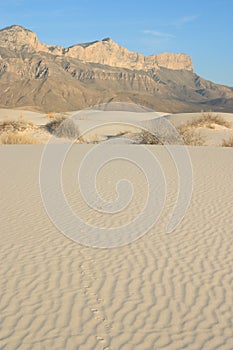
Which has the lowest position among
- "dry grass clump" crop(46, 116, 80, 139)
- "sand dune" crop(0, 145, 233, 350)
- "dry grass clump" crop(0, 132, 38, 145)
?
"sand dune" crop(0, 145, 233, 350)

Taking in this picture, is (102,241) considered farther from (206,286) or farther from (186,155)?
(186,155)

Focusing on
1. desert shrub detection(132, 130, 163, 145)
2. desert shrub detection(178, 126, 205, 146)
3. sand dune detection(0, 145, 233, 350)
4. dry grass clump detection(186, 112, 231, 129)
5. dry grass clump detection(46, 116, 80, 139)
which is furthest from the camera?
dry grass clump detection(186, 112, 231, 129)

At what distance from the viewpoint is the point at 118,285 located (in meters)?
4.51

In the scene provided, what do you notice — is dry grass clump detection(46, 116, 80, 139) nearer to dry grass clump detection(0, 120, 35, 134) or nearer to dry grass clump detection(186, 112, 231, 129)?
dry grass clump detection(0, 120, 35, 134)

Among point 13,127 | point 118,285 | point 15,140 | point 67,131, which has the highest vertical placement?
point 13,127

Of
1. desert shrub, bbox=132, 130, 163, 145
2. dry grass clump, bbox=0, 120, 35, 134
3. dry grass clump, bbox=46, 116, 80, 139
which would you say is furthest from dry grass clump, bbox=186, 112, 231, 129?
dry grass clump, bbox=0, 120, 35, 134

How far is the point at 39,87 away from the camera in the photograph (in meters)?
169

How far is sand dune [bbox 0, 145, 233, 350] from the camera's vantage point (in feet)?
11.7

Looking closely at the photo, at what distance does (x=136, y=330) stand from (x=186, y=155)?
12.3 meters

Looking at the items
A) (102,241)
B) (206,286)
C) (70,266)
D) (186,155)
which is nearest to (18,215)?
(102,241)

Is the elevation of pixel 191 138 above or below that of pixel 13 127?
below

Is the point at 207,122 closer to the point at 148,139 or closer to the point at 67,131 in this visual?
the point at 148,139

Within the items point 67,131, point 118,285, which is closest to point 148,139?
point 67,131

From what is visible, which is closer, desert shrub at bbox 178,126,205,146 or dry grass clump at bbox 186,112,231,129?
desert shrub at bbox 178,126,205,146
